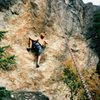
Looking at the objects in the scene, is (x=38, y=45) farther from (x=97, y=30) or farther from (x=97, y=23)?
(x=97, y=23)

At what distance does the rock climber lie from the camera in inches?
724

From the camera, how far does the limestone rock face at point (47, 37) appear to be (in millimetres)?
17438

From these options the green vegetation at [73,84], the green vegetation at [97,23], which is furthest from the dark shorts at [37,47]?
the green vegetation at [97,23]

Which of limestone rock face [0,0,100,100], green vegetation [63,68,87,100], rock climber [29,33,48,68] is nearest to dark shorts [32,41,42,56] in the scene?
rock climber [29,33,48,68]

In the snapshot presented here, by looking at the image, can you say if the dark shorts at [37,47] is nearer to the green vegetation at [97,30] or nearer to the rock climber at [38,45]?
the rock climber at [38,45]

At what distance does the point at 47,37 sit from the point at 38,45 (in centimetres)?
163

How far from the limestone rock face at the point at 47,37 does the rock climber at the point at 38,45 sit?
0.30 m

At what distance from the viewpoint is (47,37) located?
1995cm

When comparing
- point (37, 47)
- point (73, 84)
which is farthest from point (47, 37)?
point (73, 84)

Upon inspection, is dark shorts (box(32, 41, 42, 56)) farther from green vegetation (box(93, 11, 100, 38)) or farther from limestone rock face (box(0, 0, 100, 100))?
green vegetation (box(93, 11, 100, 38))

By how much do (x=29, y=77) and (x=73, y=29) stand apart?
5604 mm

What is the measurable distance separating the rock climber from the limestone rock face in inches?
11.8

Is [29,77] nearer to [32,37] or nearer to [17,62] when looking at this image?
[17,62]

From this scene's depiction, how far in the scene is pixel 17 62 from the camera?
17906mm
